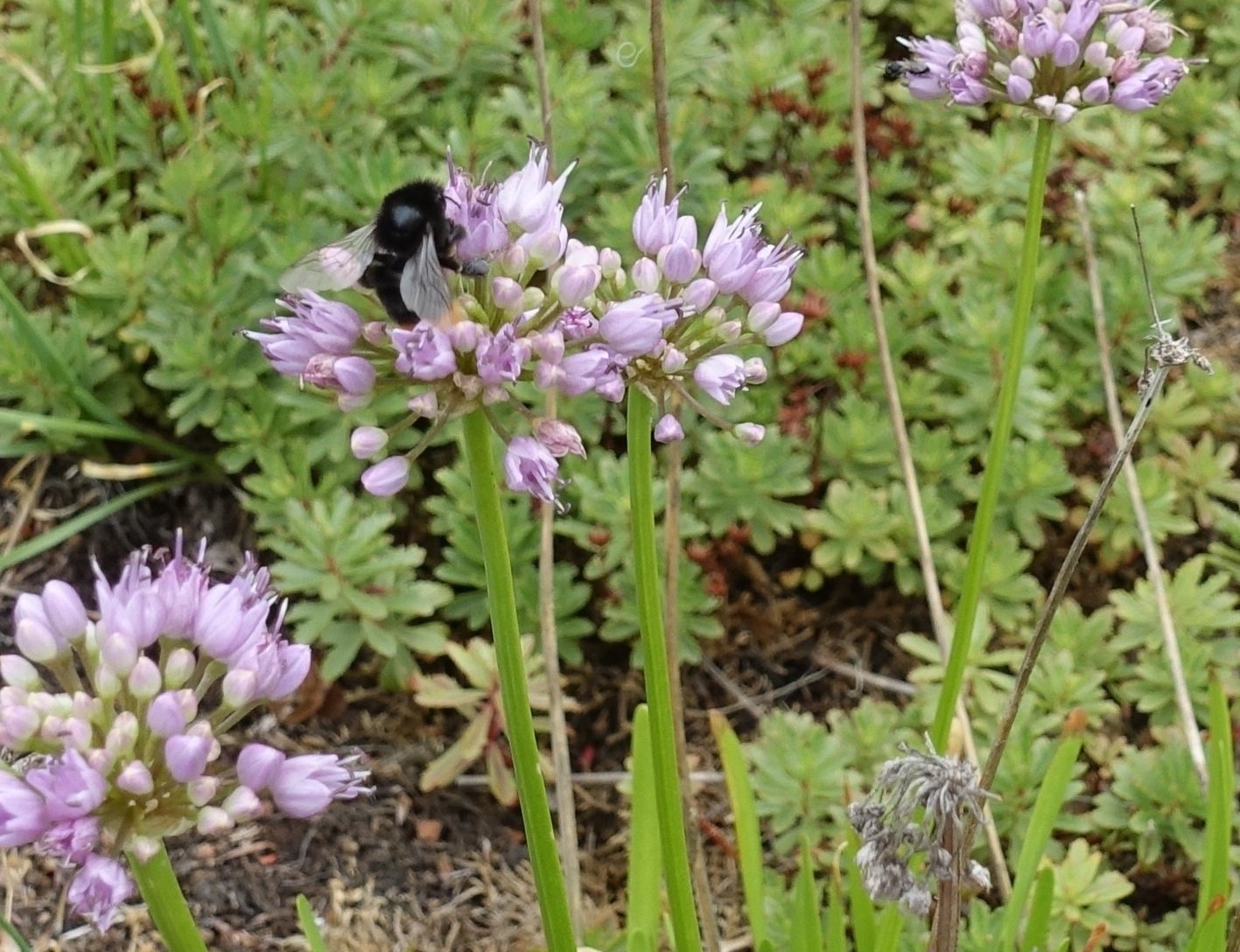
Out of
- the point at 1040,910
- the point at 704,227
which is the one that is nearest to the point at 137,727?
the point at 1040,910

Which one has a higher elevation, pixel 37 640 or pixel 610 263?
pixel 610 263

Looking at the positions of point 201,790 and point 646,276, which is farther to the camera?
point 646,276

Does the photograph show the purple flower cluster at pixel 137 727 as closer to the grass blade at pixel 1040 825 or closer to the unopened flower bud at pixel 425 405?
the unopened flower bud at pixel 425 405

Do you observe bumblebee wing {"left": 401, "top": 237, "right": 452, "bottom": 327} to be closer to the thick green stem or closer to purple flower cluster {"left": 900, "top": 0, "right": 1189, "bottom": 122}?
the thick green stem

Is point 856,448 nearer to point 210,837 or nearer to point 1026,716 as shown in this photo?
point 1026,716

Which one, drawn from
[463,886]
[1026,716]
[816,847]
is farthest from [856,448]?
[463,886]

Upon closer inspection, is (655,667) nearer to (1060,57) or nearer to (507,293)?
(507,293)
